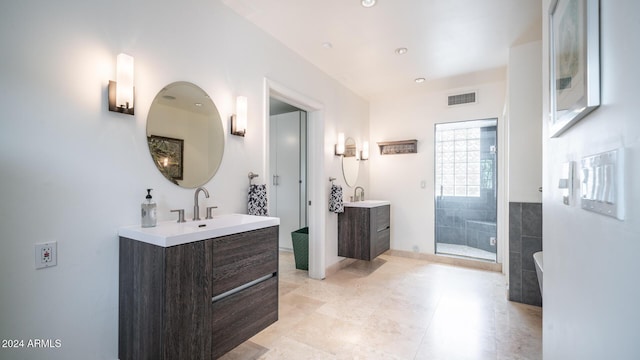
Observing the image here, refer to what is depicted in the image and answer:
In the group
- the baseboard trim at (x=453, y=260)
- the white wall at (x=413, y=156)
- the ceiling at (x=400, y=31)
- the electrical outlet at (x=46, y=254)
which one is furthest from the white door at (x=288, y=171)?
the electrical outlet at (x=46, y=254)

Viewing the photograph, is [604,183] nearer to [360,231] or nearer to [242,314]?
[242,314]

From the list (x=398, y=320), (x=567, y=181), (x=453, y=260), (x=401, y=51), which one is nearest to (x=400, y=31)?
(x=401, y=51)

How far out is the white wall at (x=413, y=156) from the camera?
4168mm

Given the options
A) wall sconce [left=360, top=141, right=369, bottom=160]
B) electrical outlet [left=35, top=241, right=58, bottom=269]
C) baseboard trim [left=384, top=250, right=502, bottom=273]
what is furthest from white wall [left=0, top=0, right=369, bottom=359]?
baseboard trim [left=384, top=250, right=502, bottom=273]

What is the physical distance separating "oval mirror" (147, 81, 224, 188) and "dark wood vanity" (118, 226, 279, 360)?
565 millimetres

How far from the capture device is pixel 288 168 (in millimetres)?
4965

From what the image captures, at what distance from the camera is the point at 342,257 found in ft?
13.3

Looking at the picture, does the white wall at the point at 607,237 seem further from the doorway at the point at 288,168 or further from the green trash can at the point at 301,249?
the doorway at the point at 288,168

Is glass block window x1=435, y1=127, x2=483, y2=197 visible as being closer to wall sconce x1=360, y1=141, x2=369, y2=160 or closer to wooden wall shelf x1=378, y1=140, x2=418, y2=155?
wooden wall shelf x1=378, y1=140, x2=418, y2=155

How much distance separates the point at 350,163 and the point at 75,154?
3325mm

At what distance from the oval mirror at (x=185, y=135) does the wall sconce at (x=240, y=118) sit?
0.36 feet

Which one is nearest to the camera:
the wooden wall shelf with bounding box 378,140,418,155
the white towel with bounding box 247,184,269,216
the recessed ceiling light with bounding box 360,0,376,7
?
the recessed ceiling light with bounding box 360,0,376,7

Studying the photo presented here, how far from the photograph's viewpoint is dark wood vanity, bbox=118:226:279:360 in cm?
139

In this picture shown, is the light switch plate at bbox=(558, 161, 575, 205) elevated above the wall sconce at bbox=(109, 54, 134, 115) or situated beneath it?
situated beneath
